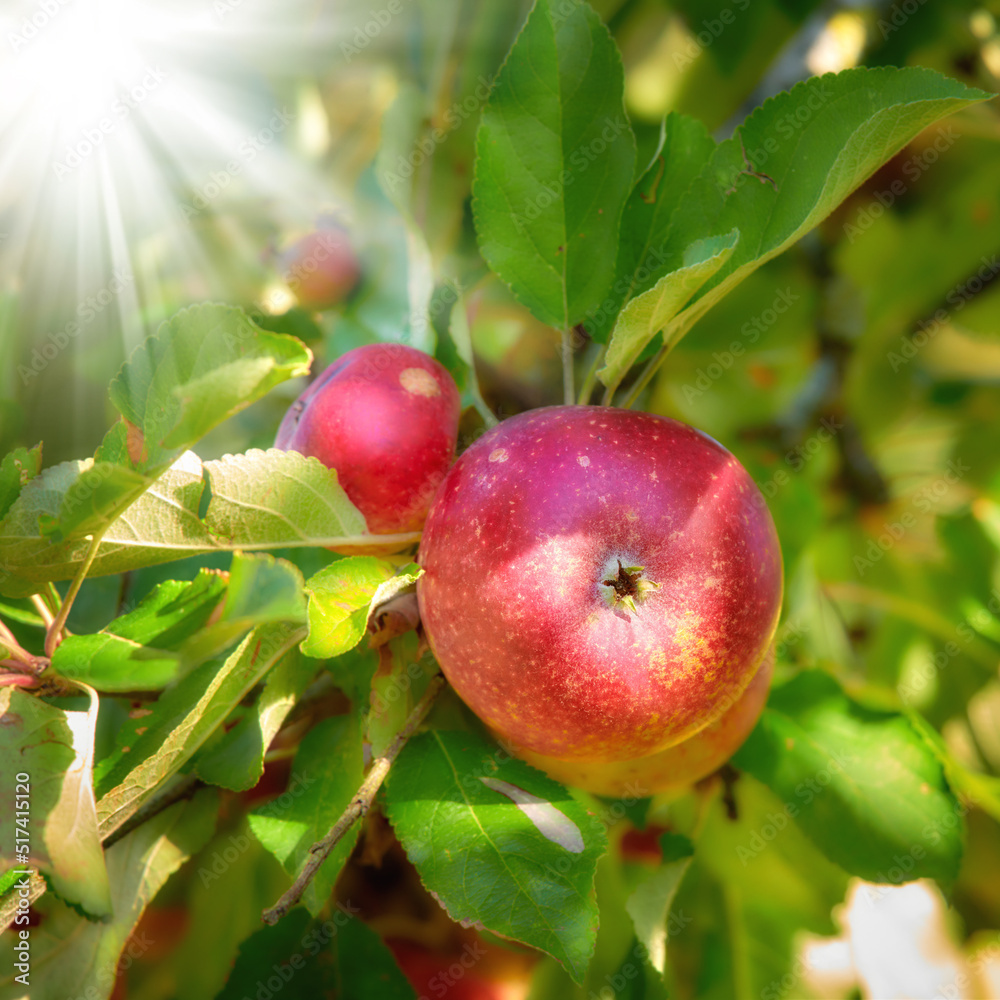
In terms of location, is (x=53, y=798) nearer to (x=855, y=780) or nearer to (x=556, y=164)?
(x=556, y=164)

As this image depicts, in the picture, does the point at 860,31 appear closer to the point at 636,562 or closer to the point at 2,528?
the point at 636,562

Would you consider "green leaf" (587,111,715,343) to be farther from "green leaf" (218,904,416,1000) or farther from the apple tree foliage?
"green leaf" (218,904,416,1000)

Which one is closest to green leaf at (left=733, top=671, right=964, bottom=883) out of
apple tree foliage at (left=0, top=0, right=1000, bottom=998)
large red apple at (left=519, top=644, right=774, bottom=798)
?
apple tree foliage at (left=0, top=0, right=1000, bottom=998)

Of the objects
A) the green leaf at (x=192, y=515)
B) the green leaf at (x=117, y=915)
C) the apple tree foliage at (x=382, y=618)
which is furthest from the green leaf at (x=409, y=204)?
the green leaf at (x=117, y=915)

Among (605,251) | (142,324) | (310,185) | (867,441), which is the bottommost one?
(867,441)

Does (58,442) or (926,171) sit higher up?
(926,171)

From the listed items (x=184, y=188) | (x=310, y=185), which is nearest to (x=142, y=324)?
(x=184, y=188)
